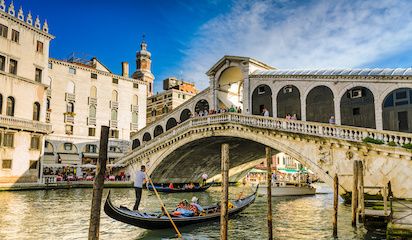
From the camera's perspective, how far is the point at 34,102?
24562 mm

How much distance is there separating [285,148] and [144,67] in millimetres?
41923

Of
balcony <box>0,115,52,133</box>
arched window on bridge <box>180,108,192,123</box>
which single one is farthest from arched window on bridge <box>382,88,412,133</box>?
balcony <box>0,115,52,133</box>

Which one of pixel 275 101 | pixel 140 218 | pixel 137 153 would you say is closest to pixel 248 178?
pixel 137 153

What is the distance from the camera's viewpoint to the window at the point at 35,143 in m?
23.8

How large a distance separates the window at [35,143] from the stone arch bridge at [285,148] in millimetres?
6463

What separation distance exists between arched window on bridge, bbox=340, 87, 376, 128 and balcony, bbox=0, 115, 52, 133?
62.2 ft

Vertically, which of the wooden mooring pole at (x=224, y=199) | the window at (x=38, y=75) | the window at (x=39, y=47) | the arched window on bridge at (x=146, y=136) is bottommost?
the wooden mooring pole at (x=224, y=199)

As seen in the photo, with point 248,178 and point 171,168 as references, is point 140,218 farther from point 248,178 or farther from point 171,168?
point 248,178

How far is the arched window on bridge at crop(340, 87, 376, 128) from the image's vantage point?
17.2 meters

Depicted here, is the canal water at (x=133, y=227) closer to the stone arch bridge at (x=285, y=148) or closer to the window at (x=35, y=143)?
the stone arch bridge at (x=285, y=148)

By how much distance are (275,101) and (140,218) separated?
13.5 m

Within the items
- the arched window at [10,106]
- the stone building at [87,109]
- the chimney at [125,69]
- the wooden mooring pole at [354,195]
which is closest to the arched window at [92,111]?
the stone building at [87,109]

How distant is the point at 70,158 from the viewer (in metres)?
31.6

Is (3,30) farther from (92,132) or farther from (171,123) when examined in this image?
(171,123)
